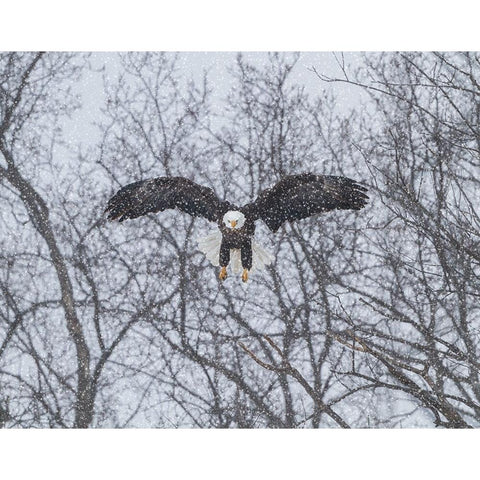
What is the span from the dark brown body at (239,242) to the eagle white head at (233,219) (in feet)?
0.26

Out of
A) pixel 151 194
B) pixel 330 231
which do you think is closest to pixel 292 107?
pixel 330 231

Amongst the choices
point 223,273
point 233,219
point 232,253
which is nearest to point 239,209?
point 233,219

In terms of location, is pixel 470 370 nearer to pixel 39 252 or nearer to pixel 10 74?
pixel 39 252

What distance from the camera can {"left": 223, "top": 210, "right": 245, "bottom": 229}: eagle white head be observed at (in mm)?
6281

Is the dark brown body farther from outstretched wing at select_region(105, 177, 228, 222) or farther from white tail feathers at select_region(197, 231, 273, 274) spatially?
outstretched wing at select_region(105, 177, 228, 222)

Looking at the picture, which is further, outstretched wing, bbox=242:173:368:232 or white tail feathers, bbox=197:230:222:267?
white tail feathers, bbox=197:230:222:267

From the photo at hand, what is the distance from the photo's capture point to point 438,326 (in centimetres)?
664

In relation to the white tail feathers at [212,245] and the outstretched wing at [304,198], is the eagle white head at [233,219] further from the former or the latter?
the white tail feathers at [212,245]

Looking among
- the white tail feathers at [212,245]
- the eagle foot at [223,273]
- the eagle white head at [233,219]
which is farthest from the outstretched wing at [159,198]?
the eagle foot at [223,273]

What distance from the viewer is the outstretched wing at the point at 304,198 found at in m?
5.79

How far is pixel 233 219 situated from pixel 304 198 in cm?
58

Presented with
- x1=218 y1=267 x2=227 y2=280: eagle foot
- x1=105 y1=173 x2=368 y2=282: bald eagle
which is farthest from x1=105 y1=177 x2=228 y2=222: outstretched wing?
x1=218 y1=267 x2=227 y2=280: eagle foot

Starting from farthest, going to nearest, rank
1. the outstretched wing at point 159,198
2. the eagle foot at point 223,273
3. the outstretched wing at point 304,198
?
the eagle foot at point 223,273, the outstretched wing at point 159,198, the outstretched wing at point 304,198

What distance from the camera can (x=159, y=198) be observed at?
6.16 meters
